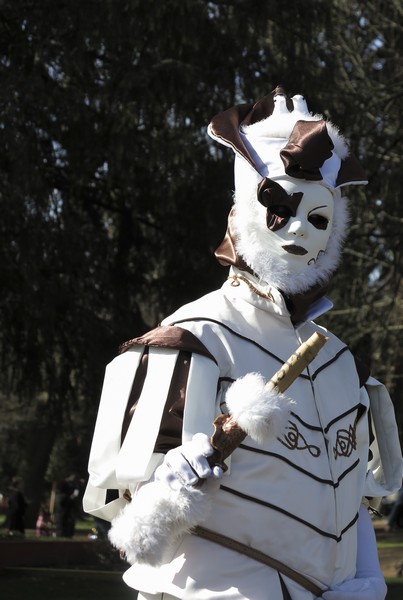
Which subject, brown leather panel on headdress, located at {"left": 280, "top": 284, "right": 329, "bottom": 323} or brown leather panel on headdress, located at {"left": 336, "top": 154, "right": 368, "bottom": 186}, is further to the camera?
brown leather panel on headdress, located at {"left": 336, "top": 154, "right": 368, "bottom": 186}

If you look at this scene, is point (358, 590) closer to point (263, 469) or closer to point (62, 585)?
point (263, 469)

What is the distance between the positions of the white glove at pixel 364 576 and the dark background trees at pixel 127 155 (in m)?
6.67

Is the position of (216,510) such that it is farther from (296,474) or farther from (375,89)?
(375,89)

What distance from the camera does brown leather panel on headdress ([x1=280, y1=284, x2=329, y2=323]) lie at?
3520 millimetres

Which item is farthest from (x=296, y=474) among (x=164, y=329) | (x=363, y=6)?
(x=363, y=6)

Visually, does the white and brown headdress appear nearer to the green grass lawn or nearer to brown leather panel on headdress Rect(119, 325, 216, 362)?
brown leather panel on headdress Rect(119, 325, 216, 362)

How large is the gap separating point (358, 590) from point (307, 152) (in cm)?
133

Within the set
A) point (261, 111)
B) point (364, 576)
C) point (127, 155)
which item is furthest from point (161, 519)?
point (127, 155)

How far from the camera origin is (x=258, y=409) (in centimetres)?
293

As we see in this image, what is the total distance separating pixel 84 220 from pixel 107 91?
6.42 ft

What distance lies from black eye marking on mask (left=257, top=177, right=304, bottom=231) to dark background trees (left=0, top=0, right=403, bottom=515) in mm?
6466

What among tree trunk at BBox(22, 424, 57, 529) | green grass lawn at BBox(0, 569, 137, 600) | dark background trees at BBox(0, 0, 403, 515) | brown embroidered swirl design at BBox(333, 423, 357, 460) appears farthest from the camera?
tree trunk at BBox(22, 424, 57, 529)

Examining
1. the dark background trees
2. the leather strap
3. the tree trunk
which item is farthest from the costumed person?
the tree trunk

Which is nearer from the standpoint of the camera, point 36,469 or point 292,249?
point 292,249
